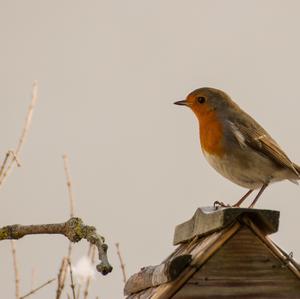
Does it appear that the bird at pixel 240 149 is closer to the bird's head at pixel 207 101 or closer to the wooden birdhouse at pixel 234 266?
the bird's head at pixel 207 101

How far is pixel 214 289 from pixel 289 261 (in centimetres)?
36

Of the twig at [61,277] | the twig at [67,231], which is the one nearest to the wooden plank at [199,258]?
the twig at [67,231]

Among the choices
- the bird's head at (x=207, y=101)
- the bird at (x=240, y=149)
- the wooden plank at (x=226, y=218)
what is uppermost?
the bird's head at (x=207, y=101)

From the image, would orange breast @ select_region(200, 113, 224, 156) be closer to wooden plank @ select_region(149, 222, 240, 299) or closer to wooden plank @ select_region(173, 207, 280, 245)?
wooden plank @ select_region(173, 207, 280, 245)

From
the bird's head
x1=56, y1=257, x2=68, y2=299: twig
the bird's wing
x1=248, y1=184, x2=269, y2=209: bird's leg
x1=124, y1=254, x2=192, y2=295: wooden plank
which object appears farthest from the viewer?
the bird's head

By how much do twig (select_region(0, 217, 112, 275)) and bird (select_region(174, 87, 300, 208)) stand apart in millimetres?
2370

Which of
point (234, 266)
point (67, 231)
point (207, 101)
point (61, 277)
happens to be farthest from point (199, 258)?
point (207, 101)

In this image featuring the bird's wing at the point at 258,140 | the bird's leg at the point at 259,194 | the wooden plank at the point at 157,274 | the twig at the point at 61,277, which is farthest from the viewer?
the bird's wing at the point at 258,140

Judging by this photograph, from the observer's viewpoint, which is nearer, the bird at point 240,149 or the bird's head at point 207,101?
the bird at point 240,149

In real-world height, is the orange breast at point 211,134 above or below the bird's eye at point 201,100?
below

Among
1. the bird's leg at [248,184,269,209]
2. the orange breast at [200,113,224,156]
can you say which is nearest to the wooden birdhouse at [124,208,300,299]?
the bird's leg at [248,184,269,209]

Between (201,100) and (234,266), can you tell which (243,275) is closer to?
(234,266)

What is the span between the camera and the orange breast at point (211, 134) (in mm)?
6324

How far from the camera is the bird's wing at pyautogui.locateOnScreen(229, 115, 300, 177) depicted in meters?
6.49
